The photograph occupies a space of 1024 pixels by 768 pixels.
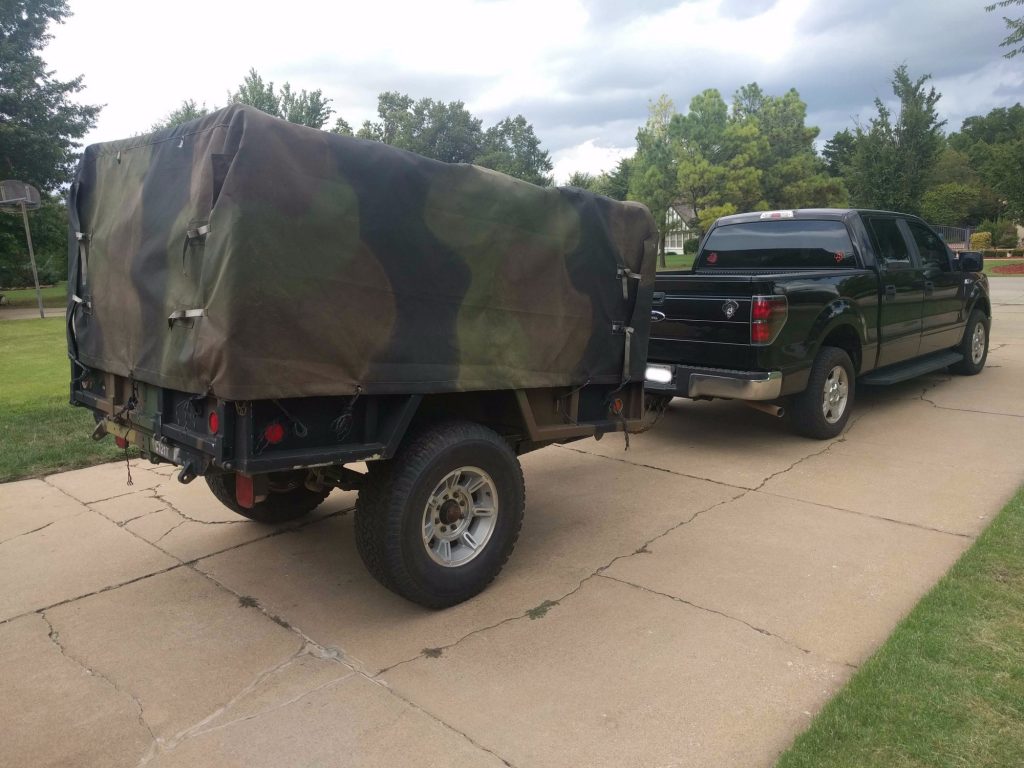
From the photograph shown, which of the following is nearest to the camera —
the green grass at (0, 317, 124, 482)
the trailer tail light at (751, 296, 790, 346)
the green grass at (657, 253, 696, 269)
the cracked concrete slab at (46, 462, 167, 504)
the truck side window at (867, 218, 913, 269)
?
the cracked concrete slab at (46, 462, 167, 504)

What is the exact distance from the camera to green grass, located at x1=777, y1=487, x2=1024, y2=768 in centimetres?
254

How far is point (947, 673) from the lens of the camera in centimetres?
298

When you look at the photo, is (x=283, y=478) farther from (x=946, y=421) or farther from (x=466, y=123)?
(x=466, y=123)

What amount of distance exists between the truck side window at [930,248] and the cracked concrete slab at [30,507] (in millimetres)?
8470

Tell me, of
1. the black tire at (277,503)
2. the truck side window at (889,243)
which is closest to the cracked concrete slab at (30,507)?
the black tire at (277,503)

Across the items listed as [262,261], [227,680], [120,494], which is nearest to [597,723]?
[227,680]

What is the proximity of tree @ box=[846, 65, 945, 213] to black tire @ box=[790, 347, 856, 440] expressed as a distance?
26.0 meters

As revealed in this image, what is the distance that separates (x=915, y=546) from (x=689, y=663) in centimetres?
202

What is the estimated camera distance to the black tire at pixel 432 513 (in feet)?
11.3

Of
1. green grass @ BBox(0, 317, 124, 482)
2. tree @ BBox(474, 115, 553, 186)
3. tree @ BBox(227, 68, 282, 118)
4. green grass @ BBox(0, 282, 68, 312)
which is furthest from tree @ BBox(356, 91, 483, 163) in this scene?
green grass @ BBox(0, 317, 124, 482)

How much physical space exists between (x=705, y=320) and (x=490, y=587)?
330 centimetres

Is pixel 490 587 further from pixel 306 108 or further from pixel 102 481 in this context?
pixel 306 108

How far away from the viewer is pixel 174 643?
11.4ft

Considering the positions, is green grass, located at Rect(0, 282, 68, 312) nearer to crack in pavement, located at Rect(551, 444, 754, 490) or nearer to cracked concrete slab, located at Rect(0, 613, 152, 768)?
crack in pavement, located at Rect(551, 444, 754, 490)
